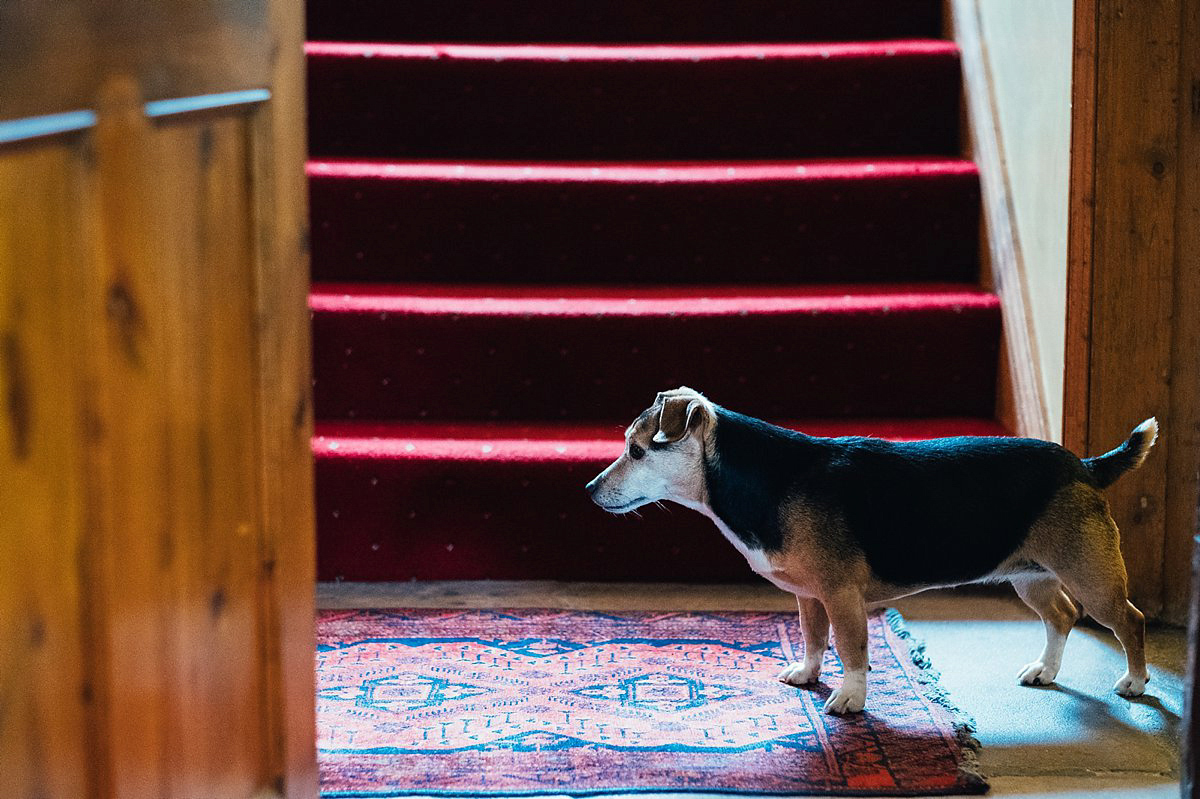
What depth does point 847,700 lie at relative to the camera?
2766mm

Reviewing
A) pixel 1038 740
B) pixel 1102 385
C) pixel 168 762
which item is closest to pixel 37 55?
Answer: pixel 168 762

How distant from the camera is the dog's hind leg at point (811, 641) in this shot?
291 cm

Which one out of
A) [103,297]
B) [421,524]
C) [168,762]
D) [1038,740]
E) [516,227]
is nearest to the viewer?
[103,297]

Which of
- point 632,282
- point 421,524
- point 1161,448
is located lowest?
point 421,524

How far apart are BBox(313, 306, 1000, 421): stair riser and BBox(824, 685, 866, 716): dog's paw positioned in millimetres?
1204

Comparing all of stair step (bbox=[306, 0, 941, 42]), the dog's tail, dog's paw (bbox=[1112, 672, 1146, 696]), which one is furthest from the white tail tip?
stair step (bbox=[306, 0, 941, 42])

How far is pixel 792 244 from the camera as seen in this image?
4133 millimetres

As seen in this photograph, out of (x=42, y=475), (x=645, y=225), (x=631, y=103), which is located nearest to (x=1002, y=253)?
(x=645, y=225)

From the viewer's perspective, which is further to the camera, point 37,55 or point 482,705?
point 482,705

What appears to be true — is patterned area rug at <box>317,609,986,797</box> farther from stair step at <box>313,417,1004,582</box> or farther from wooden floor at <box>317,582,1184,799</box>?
stair step at <box>313,417,1004,582</box>

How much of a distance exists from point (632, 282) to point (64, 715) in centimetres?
288

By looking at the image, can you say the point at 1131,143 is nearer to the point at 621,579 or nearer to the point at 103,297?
the point at 621,579

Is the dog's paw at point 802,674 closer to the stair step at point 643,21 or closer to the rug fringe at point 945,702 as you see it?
the rug fringe at point 945,702

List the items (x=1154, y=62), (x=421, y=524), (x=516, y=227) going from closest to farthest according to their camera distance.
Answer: (x=1154, y=62) → (x=421, y=524) → (x=516, y=227)
